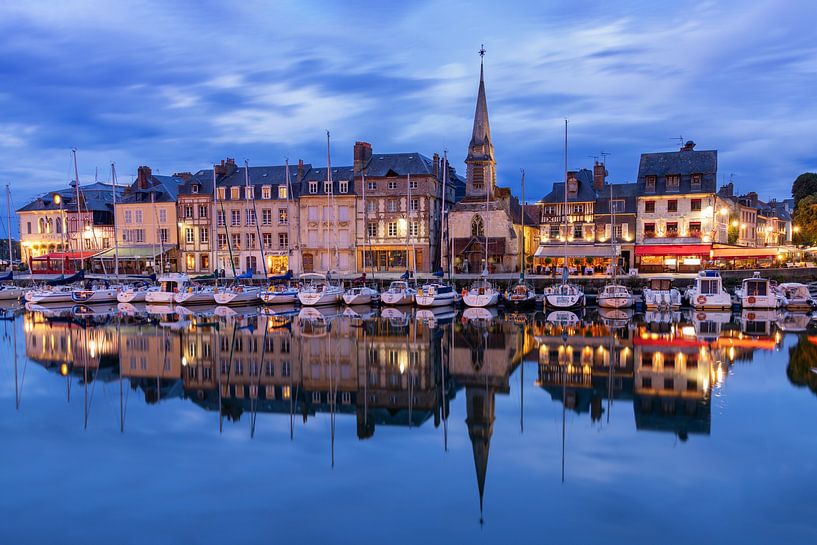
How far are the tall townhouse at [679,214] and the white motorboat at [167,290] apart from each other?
33682 millimetres

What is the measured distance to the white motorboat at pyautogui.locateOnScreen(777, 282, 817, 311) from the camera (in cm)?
3897

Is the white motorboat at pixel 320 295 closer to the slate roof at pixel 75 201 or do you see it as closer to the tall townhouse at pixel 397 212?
the tall townhouse at pixel 397 212

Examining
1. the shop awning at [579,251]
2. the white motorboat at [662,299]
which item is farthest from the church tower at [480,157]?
the white motorboat at [662,299]

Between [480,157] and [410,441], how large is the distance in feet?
132

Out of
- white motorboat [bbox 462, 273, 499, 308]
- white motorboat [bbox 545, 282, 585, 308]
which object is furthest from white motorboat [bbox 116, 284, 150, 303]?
white motorboat [bbox 545, 282, 585, 308]

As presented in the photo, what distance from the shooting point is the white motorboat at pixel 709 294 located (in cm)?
3841

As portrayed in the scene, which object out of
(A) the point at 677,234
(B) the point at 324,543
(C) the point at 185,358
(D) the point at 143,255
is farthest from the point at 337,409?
(D) the point at 143,255

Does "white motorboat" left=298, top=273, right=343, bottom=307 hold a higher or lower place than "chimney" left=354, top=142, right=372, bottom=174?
lower

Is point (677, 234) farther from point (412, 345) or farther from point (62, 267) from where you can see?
point (62, 267)

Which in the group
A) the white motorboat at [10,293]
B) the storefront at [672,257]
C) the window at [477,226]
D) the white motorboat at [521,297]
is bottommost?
the white motorboat at [10,293]

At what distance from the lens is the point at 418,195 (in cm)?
5306

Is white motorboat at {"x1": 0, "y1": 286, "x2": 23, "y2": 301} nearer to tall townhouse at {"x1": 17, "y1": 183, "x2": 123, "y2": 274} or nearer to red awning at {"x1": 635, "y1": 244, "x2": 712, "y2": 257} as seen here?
tall townhouse at {"x1": 17, "y1": 183, "x2": 123, "y2": 274}

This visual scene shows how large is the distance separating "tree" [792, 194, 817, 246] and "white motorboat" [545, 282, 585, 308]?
1006 inches

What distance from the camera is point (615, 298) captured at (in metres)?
39.3
